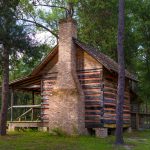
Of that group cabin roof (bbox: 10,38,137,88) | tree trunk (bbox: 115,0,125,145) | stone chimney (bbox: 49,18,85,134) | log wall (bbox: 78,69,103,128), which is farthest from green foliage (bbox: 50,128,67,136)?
tree trunk (bbox: 115,0,125,145)

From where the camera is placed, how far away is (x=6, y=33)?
1549cm

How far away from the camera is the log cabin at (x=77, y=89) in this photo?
24078mm

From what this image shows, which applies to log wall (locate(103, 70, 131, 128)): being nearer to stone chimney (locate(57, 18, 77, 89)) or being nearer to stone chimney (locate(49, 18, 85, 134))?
stone chimney (locate(49, 18, 85, 134))

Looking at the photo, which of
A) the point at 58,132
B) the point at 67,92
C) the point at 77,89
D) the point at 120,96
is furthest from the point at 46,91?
the point at 120,96

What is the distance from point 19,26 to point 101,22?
848 inches

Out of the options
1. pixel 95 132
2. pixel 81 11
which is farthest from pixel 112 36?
pixel 95 132

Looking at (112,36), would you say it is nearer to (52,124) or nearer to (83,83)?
(83,83)

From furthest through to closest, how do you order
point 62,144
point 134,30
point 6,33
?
point 134,30, point 62,144, point 6,33

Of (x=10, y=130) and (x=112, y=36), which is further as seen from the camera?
(x=112, y=36)

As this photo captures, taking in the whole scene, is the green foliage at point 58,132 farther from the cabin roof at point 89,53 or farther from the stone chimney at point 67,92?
the cabin roof at point 89,53

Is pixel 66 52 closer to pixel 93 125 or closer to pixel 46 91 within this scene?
pixel 46 91

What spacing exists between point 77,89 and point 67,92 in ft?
2.17

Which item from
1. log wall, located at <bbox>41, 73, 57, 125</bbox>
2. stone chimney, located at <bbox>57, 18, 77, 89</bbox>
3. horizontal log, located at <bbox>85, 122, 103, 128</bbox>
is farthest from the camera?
log wall, located at <bbox>41, 73, 57, 125</bbox>

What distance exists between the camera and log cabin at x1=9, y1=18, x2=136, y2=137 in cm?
2408
